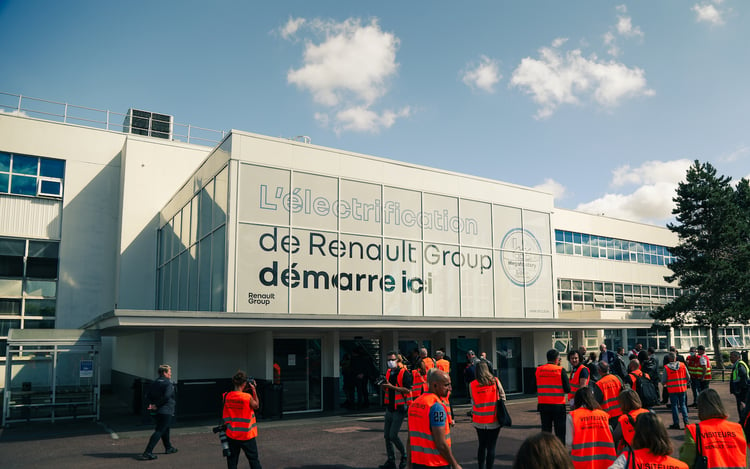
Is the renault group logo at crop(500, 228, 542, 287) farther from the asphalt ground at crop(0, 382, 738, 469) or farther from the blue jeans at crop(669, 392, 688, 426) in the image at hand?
the blue jeans at crop(669, 392, 688, 426)

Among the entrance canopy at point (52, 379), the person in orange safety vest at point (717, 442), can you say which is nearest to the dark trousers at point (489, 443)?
the person in orange safety vest at point (717, 442)

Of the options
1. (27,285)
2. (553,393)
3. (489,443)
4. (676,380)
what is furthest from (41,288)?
(676,380)

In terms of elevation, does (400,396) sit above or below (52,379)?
above

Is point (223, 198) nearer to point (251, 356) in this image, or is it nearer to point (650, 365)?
point (251, 356)

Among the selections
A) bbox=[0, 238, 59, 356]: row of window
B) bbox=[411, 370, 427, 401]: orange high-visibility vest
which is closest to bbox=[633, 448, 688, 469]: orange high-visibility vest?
bbox=[411, 370, 427, 401]: orange high-visibility vest

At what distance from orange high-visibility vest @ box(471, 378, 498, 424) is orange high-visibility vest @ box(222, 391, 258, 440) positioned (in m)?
3.18

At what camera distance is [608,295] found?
37.2 meters

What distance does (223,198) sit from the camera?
57.4ft

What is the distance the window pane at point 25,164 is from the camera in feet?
84.0

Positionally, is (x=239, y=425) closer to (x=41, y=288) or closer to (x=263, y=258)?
(x=263, y=258)

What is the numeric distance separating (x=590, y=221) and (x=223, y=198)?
1069 inches

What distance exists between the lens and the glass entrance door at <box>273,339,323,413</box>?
1734cm

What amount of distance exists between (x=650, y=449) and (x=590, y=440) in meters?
1.90

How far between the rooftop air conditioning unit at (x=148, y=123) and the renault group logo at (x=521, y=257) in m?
19.5
